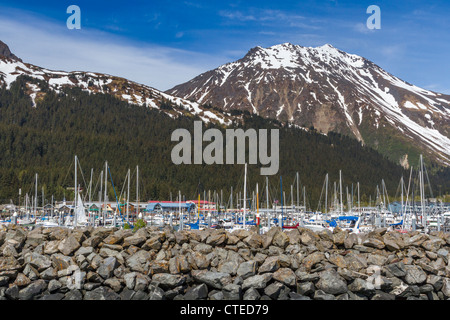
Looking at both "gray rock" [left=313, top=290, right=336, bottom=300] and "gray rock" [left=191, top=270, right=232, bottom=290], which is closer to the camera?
"gray rock" [left=313, top=290, right=336, bottom=300]

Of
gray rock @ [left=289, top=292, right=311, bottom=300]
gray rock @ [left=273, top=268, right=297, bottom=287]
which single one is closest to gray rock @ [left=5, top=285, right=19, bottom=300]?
gray rock @ [left=273, top=268, right=297, bottom=287]

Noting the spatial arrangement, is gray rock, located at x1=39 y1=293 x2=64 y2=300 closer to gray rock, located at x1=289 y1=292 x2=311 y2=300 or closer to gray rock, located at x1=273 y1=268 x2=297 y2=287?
gray rock, located at x1=273 y1=268 x2=297 y2=287

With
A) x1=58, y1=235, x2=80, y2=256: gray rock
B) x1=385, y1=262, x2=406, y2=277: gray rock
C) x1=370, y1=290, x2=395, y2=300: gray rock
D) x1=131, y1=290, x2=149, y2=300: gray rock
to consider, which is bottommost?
x1=370, y1=290, x2=395, y2=300: gray rock

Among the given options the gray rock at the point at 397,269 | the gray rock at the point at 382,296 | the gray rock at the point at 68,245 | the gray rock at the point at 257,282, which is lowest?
the gray rock at the point at 382,296

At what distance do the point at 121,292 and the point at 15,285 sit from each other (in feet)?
16.5

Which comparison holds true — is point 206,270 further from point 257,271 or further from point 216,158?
point 216,158

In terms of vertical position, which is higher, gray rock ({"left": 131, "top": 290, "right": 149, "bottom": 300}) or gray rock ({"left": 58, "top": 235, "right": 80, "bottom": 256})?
gray rock ({"left": 58, "top": 235, "right": 80, "bottom": 256})

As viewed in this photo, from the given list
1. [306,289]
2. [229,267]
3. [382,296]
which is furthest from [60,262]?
[382,296]

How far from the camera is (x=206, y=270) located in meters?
23.6

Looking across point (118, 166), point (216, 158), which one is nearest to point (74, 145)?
point (118, 166)

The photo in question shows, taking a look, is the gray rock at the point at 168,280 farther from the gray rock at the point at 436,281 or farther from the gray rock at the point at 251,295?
the gray rock at the point at 436,281

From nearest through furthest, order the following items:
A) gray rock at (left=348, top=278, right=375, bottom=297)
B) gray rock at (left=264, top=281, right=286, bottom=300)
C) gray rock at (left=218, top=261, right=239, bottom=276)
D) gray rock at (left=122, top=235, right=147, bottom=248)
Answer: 1. gray rock at (left=264, top=281, right=286, bottom=300)
2. gray rock at (left=348, top=278, right=375, bottom=297)
3. gray rock at (left=218, top=261, right=239, bottom=276)
4. gray rock at (left=122, top=235, right=147, bottom=248)

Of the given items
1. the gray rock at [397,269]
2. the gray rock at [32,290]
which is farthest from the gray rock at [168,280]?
the gray rock at [397,269]

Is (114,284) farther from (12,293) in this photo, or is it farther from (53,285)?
(12,293)
